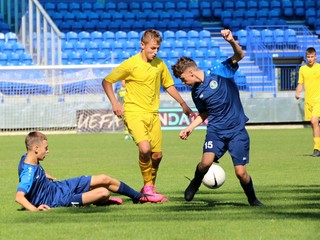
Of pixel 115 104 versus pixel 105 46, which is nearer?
pixel 115 104

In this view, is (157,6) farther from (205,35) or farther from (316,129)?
(316,129)

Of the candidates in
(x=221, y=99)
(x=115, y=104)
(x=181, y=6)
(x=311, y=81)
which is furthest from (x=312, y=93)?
(x=181, y=6)

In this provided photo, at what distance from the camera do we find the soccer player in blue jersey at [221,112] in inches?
364

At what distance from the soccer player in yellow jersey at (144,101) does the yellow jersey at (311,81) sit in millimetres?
7873

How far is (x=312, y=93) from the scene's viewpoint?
712 inches

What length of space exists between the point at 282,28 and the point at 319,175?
2254cm

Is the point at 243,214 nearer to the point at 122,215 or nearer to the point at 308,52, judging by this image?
the point at 122,215

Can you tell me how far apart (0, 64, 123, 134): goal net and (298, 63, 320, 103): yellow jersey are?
9946 millimetres

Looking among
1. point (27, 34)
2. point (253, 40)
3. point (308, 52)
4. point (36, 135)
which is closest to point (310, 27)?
point (253, 40)

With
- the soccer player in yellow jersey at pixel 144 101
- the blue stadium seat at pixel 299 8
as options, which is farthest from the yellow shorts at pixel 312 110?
the blue stadium seat at pixel 299 8

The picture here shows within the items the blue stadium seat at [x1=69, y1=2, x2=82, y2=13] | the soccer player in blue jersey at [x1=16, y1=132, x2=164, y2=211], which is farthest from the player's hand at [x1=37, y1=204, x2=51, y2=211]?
the blue stadium seat at [x1=69, y1=2, x2=82, y2=13]

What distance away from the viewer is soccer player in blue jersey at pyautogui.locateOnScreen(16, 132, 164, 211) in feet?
28.6

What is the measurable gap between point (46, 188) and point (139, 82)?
2.14 meters

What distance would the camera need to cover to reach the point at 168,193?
10914 mm
